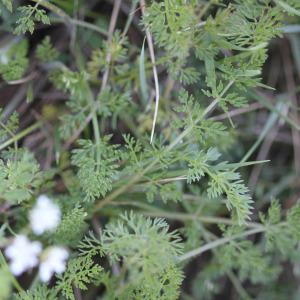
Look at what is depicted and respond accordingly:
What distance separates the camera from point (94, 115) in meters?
1.83

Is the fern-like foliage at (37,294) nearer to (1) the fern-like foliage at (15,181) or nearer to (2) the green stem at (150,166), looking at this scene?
(1) the fern-like foliage at (15,181)

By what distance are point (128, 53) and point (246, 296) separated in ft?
3.94

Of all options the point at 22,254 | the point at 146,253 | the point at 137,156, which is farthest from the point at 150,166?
the point at 22,254

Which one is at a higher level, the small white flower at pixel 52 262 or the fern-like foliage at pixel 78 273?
the small white flower at pixel 52 262

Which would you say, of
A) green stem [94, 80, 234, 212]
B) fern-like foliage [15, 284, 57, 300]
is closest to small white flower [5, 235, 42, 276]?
fern-like foliage [15, 284, 57, 300]

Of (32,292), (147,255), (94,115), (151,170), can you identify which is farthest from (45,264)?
(94,115)

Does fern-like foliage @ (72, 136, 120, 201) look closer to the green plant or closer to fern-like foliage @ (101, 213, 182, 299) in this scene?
the green plant

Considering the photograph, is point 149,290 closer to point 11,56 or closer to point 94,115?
point 94,115

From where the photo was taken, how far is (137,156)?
5.51ft

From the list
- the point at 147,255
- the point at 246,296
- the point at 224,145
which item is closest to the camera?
the point at 147,255

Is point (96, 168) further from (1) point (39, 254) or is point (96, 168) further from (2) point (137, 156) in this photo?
(1) point (39, 254)

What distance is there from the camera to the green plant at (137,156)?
1.45 m

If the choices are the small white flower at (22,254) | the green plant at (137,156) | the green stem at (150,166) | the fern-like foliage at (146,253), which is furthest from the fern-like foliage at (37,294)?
the green stem at (150,166)

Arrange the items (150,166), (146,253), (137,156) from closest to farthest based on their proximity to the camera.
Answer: (146,253)
(150,166)
(137,156)
